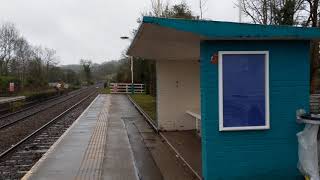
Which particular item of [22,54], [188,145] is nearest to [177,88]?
[188,145]

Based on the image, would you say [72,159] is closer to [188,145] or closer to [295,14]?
[188,145]

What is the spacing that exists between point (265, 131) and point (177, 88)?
7.77 meters

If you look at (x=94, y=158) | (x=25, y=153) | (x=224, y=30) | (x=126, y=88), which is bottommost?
(x=25, y=153)

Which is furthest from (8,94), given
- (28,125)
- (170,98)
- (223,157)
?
(223,157)

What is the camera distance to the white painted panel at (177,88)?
15219 millimetres

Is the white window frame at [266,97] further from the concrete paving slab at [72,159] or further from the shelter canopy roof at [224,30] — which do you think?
the concrete paving slab at [72,159]

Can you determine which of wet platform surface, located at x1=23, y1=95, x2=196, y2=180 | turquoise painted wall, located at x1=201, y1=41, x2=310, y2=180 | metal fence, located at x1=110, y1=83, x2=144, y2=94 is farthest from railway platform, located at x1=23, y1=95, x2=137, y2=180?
metal fence, located at x1=110, y1=83, x2=144, y2=94

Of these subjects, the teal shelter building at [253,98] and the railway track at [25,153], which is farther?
the railway track at [25,153]

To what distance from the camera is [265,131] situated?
770 cm

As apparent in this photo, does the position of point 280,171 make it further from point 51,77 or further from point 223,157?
point 51,77

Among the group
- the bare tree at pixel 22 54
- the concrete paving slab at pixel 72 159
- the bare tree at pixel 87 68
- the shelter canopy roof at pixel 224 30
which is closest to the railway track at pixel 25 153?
the concrete paving slab at pixel 72 159

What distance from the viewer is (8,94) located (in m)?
53.7

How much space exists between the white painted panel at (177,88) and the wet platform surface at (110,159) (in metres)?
1.00

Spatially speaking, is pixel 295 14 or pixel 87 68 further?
pixel 87 68
